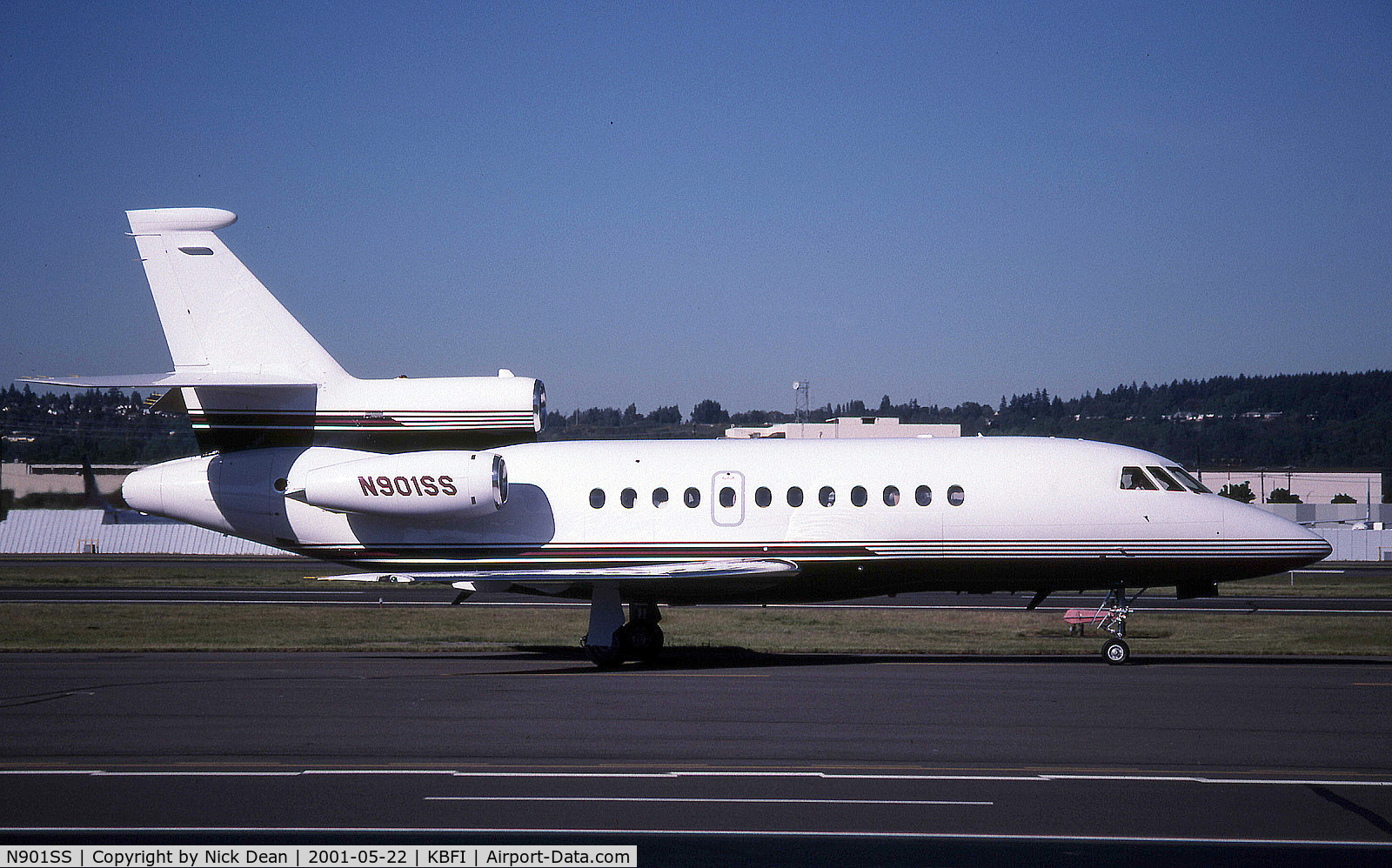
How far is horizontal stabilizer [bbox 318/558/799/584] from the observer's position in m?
18.8

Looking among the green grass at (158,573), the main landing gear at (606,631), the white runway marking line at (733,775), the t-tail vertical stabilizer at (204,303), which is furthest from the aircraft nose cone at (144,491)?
the green grass at (158,573)

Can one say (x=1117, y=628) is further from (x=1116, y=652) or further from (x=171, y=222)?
(x=171, y=222)

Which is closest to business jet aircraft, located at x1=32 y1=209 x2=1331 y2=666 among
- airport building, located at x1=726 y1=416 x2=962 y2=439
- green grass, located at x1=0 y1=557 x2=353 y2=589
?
airport building, located at x1=726 y1=416 x2=962 y2=439

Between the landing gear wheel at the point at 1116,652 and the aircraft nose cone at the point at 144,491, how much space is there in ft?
54.9

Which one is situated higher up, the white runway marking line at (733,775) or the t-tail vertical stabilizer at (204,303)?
the t-tail vertical stabilizer at (204,303)

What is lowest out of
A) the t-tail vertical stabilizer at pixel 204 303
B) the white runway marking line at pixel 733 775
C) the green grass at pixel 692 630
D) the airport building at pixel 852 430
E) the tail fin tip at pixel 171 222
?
the green grass at pixel 692 630

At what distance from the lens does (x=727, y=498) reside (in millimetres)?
20094

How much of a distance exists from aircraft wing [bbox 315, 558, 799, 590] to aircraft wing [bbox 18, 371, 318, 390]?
12.4 feet

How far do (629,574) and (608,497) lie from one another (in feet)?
5.74

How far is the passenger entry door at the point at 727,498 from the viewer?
65.7 feet

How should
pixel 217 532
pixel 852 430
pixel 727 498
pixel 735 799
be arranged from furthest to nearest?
pixel 852 430 → pixel 217 532 → pixel 727 498 → pixel 735 799

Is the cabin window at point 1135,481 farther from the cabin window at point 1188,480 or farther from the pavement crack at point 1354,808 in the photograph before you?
the pavement crack at point 1354,808

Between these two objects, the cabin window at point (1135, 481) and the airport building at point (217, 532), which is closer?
the cabin window at point (1135, 481)

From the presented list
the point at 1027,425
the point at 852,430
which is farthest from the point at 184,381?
the point at 1027,425
